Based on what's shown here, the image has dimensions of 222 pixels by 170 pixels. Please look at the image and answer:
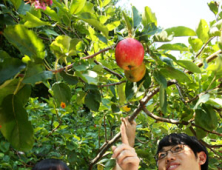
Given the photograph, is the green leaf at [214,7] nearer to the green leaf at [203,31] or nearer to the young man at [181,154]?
the green leaf at [203,31]

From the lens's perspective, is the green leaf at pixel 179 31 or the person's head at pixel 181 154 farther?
the person's head at pixel 181 154

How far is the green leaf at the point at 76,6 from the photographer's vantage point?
1.03m

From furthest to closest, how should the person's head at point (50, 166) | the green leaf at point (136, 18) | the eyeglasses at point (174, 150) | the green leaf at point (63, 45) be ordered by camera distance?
the eyeglasses at point (174, 150)
the person's head at point (50, 166)
the green leaf at point (136, 18)
the green leaf at point (63, 45)

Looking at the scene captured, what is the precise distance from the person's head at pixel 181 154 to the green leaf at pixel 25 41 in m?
1.13

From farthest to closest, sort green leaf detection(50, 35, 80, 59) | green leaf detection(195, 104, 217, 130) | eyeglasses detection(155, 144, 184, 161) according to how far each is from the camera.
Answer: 1. eyeglasses detection(155, 144, 184, 161)
2. green leaf detection(195, 104, 217, 130)
3. green leaf detection(50, 35, 80, 59)

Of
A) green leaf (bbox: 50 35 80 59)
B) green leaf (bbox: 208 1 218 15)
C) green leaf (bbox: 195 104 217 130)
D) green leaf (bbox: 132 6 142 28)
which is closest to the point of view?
green leaf (bbox: 50 35 80 59)

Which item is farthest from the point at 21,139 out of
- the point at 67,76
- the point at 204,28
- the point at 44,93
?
the point at 44,93

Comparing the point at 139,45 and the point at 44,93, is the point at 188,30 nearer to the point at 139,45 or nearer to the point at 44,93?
the point at 139,45

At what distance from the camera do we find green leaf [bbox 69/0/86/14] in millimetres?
1028

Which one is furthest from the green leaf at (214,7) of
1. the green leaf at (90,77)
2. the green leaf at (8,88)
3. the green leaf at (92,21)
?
the green leaf at (8,88)

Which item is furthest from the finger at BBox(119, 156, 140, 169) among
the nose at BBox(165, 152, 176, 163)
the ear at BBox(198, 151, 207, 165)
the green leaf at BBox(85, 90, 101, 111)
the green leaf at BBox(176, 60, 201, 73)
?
the ear at BBox(198, 151, 207, 165)

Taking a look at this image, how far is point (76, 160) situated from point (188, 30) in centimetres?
149

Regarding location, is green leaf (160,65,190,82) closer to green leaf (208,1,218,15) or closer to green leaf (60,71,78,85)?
green leaf (60,71,78,85)

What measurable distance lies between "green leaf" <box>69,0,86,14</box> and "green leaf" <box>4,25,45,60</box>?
0.89 ft
